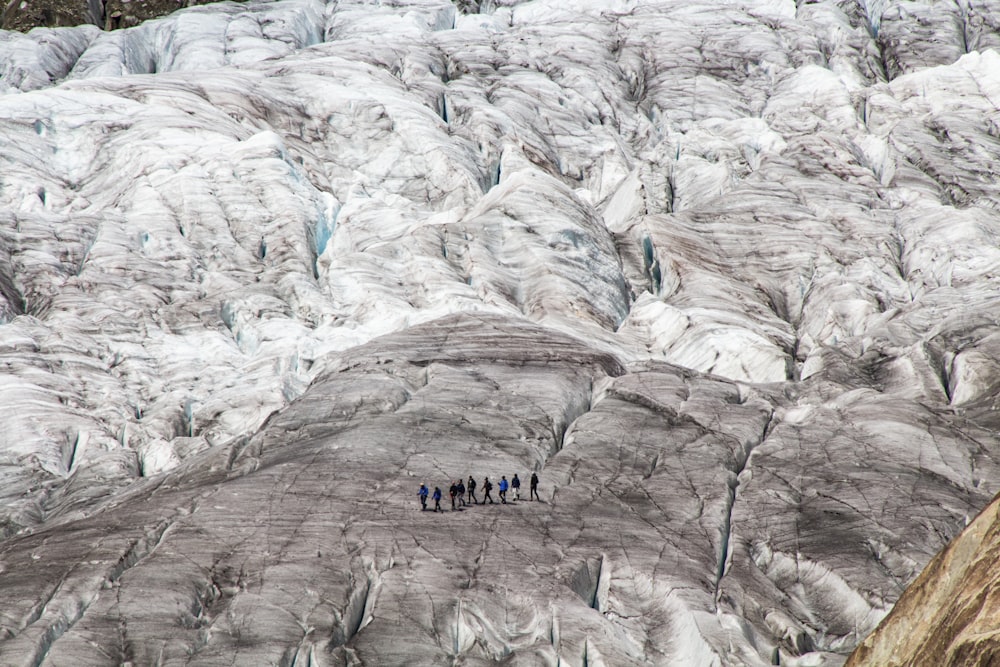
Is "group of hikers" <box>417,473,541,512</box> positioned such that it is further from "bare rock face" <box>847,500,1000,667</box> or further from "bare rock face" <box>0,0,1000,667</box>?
"bare rock face" <box>847,500,1000,667</box>

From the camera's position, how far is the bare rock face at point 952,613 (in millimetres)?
16500

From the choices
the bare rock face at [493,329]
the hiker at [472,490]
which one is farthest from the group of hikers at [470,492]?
the bare rock face at [493,329]

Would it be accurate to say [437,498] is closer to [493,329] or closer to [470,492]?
[470,492]

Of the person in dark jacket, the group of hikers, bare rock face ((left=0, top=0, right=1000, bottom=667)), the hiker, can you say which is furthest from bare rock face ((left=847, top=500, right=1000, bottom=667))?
the person in dark jacket

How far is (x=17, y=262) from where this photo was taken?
60062 mm

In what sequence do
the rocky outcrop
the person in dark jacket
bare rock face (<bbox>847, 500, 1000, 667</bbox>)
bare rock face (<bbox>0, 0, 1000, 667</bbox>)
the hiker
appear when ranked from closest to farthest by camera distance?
1. bare rock face (<bbox>847, 500, 1000, 667</bbox>)
2. bare rock face (<bbox>0, 0, 1000, 667</bbox>)
3. the person in dark jacket
4. the hiker
5. the rocky outcrop

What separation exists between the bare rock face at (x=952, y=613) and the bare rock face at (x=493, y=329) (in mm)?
12142

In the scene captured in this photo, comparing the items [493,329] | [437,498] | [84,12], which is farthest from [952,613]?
[84,12]

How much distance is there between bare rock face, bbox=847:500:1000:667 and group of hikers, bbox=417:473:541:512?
17.7 meters

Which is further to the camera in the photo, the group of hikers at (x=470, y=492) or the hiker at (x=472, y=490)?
the hiker at (x=472, y=490)

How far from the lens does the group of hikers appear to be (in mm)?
36625

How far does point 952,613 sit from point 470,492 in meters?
21.5

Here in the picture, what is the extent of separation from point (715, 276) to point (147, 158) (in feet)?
127

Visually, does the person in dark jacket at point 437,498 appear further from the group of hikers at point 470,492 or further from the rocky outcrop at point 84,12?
the rocky outcrop at point 84,12
